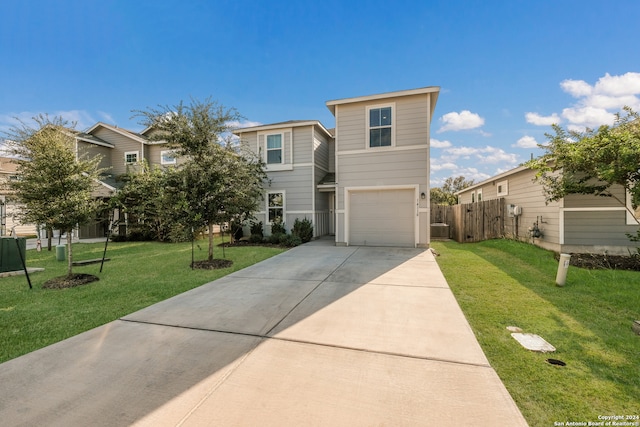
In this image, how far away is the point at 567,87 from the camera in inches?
378

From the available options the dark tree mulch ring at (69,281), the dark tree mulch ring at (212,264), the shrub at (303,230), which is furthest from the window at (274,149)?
the dark tree mulch ring at (69,281)

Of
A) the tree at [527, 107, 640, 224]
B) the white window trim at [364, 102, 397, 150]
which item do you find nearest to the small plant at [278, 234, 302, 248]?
the white window trim at [364, 102, 397, 150]

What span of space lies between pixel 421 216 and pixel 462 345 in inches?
275

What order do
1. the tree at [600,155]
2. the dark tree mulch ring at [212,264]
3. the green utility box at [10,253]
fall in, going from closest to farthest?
the tree at [600,155], the green utility box at [10,253], the dark tree mulch ring at [212,264]

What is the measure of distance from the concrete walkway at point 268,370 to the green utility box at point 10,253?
17.9ft

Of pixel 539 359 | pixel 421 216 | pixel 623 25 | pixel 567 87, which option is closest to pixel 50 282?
pixel 539 359

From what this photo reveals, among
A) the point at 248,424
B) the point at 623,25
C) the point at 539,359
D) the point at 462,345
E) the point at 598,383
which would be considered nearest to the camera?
the point at 248,424

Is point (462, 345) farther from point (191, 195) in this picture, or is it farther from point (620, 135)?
point (191, 195)

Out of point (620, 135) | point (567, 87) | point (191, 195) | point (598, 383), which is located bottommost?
point (598, 383)

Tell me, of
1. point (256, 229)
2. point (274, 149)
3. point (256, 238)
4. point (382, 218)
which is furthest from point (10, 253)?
point (382, 218)

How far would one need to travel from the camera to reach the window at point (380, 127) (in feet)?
32.3

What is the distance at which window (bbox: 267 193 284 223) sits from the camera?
1245cm

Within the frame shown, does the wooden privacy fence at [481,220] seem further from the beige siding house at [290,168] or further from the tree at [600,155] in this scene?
the beige siding house at [290,168]

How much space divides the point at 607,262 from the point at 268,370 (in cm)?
852
